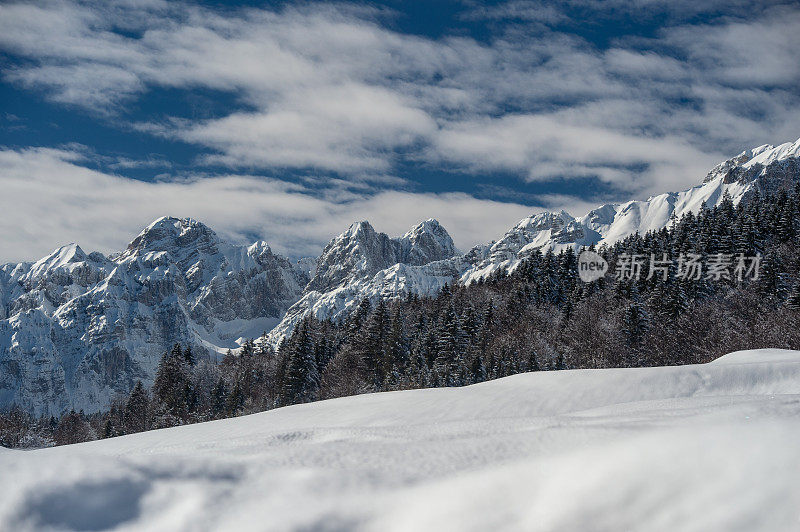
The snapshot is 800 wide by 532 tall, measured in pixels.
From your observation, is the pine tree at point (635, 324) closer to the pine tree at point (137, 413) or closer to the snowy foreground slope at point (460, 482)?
the pine tree at point (137, 413)

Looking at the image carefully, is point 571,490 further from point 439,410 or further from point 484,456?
point 439,410

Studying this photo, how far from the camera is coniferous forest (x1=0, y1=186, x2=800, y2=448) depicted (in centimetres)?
5425

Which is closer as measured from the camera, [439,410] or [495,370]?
[439,410]

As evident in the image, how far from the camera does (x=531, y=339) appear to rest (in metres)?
65.5

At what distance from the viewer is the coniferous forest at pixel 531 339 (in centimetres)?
5425

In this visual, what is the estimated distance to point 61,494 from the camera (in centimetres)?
375

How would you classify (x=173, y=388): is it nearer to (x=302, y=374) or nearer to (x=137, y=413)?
(x=137, y=413)

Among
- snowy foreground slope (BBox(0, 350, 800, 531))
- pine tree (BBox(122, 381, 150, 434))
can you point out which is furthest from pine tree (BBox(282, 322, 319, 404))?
snowy foreground slope (BBox(0, 350, 800, 531))

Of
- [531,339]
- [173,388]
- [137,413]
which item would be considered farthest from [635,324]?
[137,413]

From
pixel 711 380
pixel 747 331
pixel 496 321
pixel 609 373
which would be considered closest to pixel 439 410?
pixel 609 373

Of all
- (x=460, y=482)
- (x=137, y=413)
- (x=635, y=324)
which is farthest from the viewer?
(x=137, y=413)

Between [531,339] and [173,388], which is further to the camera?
[531,339]

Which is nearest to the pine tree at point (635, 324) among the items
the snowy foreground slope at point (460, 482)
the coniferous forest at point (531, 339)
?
the coniferous forest at point (531, 339)

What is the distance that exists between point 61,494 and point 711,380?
1015 centimetres
